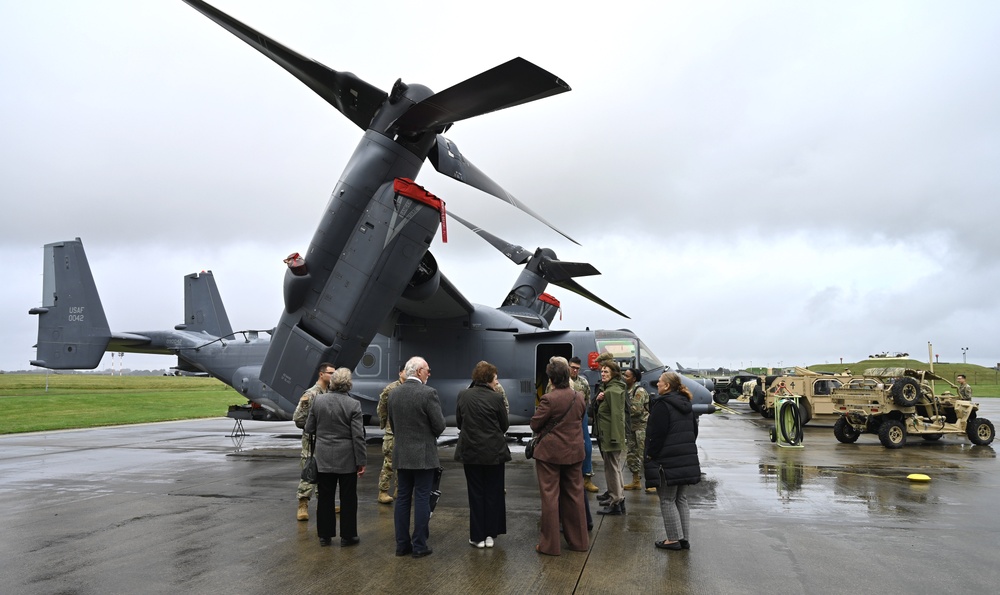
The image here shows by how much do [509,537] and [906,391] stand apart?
12.2 m

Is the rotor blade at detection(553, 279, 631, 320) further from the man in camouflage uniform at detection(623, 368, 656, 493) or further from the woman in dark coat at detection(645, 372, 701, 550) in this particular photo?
the woman in dark coat at detection(645, 372, 701, 550)

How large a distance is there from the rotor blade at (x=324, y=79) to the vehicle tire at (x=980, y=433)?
50.7ft

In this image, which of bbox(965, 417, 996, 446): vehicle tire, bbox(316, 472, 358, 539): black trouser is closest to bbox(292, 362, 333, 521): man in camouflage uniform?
bbox(316, 472, 358, 539): black trouser

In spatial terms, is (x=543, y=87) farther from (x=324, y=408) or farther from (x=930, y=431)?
(x=930, y=431)

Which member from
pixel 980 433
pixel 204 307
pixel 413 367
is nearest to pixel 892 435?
pixel 980 433

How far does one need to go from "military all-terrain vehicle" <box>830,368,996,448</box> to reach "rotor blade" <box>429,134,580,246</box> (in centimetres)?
859

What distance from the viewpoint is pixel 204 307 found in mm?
20047

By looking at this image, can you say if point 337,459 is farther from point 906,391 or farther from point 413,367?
point 906,391

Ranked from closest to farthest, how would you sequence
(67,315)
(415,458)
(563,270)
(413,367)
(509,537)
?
(415,458) → (413,367) → (509,537) → (67,315) → (563,270)

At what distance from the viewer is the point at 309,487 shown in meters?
6.95

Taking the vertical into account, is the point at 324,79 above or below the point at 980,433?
above

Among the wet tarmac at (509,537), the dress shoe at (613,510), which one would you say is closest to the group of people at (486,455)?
the wet tarmac at (509,537)

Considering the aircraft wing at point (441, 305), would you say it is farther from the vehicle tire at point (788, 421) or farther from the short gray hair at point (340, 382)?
the vehicle tire at point (788, 421)

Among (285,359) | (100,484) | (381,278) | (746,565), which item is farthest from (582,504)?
(100,484)
